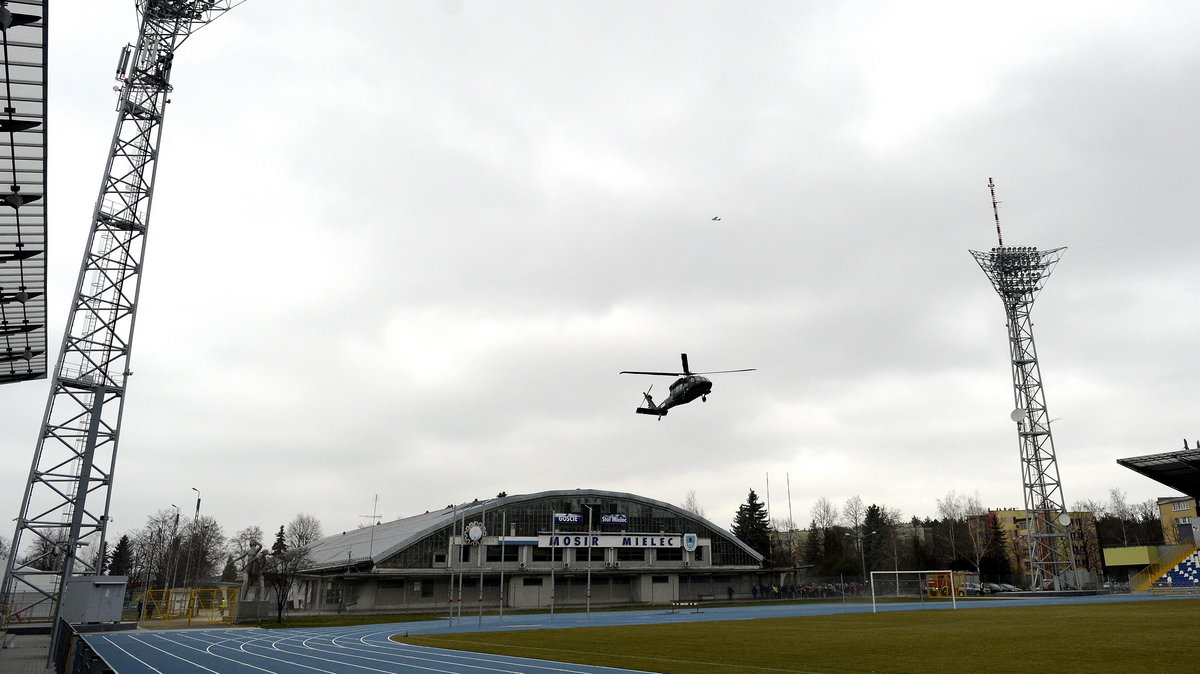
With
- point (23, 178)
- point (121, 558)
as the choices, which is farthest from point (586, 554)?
point (121, 558)

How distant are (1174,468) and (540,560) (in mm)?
58851

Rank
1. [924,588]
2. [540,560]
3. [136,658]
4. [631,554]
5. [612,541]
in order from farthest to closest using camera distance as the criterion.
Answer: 1. [924,588]
2. [631,554]
3. [612,541]
4. [540,560]
5. [136,658]

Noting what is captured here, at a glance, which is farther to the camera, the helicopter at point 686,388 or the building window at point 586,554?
the building window at point 586,554

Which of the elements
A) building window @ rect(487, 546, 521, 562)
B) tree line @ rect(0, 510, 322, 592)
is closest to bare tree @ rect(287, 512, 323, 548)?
tree line @ rect(0, 510, 322, 592)

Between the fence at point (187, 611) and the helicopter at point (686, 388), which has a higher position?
the helicopter at point (686, 388)

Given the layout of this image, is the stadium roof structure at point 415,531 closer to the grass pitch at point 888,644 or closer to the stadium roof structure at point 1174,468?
the grass pitch at point 888,644

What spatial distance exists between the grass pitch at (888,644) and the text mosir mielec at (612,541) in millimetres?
38077

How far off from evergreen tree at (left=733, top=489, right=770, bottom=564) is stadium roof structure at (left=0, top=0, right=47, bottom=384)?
91626mm

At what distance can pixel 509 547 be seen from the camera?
262ft

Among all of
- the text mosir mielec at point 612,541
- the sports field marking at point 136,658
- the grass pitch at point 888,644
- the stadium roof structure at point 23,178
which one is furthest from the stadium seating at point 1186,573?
the stadium roof structure at point 23,178

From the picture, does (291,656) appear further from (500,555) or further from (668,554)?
(668,554)

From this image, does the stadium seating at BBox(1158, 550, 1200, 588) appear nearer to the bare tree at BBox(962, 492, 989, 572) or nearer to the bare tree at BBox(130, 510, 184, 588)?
the bare tree at BBox(962, 492, 989, 572)

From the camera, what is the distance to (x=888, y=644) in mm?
28984

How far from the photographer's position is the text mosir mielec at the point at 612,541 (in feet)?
267
